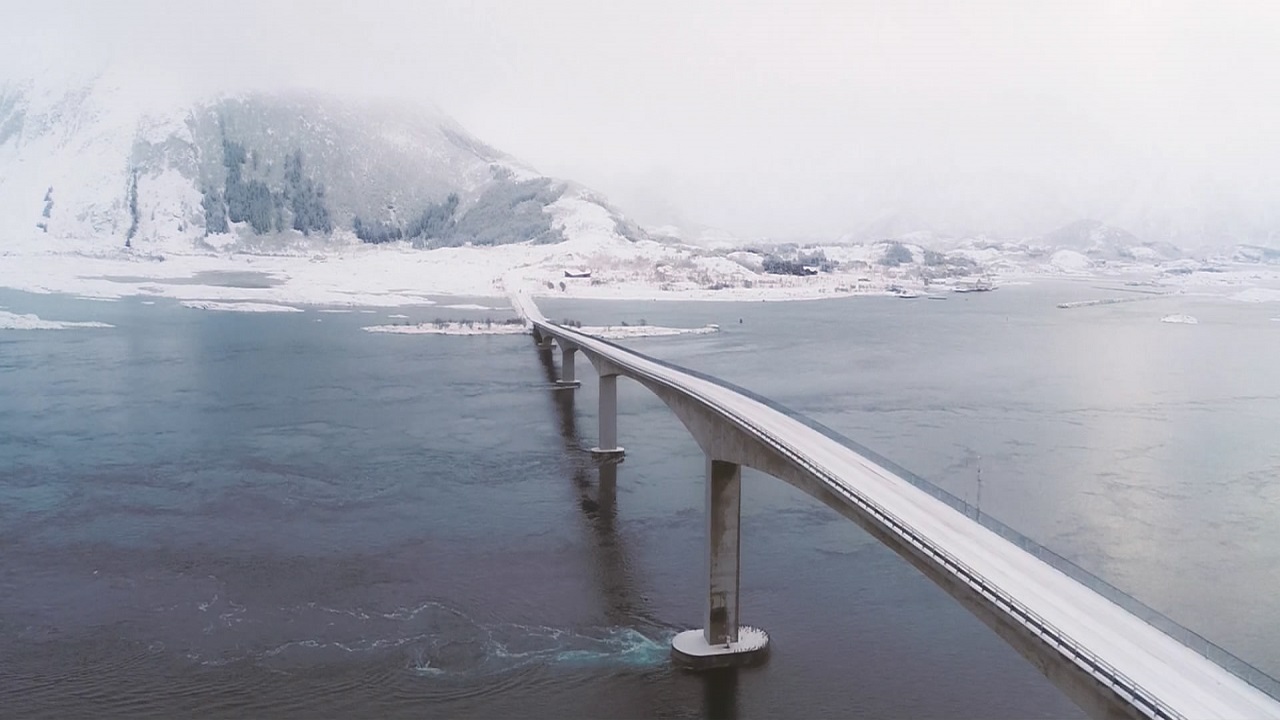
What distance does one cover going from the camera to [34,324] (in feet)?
177

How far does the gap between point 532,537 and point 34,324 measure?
1861 inches

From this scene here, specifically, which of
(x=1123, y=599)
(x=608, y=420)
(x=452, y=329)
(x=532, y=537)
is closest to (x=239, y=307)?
(x=452, y=329)

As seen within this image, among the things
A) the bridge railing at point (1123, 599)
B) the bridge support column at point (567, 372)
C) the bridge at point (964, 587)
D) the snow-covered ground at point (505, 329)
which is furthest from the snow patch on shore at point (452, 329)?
the bridge railing at point (1123, 599)

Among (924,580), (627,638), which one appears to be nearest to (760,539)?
(924,580)

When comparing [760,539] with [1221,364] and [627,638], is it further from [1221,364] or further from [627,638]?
[1221,364]

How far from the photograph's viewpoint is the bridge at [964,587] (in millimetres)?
6750

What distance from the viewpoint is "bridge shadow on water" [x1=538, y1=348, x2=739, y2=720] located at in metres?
12.5

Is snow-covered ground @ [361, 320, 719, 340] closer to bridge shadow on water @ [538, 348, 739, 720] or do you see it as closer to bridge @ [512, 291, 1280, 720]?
bridge shadow on water @ [538, 348, 739, 720]

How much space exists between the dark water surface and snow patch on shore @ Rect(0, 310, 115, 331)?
17299 millimetres

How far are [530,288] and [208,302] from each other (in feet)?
78.5

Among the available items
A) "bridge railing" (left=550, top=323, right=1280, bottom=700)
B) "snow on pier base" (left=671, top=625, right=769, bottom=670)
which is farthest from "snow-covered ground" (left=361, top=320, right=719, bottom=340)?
"bridge railing" (left=550, top=323, right=1280, bottom=700)

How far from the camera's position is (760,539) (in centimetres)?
1791

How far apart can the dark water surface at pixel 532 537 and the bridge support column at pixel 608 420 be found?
41.8 inches

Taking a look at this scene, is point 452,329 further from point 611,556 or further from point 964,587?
point 964,587
